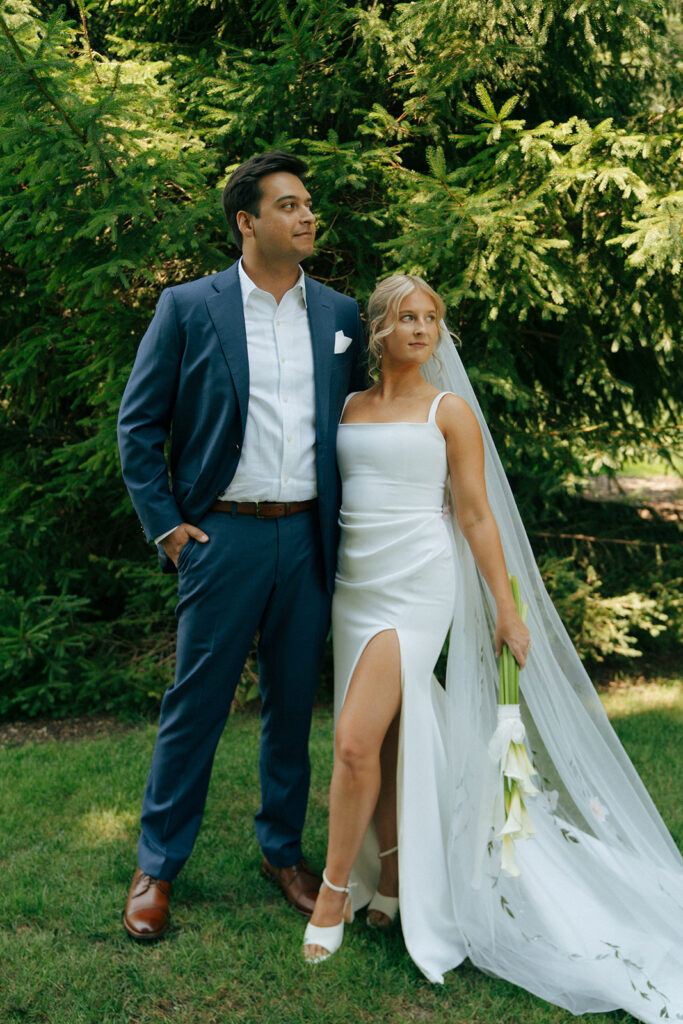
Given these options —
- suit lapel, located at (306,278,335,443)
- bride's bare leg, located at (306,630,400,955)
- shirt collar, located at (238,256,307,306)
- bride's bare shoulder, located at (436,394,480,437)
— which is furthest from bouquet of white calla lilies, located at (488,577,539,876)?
shirt collar, located at (238,256,307,306)

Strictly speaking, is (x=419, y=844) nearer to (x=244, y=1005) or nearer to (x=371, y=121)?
(x=244, y=1005)

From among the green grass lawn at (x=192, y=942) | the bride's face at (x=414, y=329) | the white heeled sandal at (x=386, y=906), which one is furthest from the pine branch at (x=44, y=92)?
the white heeled sandal at (x=386, y=906)

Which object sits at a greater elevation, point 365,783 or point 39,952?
point 365,783

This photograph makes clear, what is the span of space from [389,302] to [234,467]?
68 cm

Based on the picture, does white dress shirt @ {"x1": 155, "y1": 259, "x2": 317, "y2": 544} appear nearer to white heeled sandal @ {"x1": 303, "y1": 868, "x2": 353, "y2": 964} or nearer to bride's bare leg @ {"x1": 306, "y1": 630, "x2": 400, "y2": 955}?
bride's bare leg @ {"x1": 306, "y1": 630, "x2": 400, "y2": 955}

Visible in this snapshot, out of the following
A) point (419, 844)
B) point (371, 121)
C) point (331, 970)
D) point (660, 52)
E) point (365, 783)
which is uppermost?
point (660, 52)

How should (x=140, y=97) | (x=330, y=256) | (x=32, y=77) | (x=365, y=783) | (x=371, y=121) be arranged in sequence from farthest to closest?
(x=330, y=256) < (x=371, y=121) < (x=140, y=97) < (x=32, y=77) < (x=365, y=783)

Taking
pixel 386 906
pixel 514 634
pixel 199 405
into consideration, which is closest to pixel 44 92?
pixel 199 405

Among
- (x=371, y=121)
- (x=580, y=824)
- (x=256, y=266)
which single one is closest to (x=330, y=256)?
(x=371, y=121)

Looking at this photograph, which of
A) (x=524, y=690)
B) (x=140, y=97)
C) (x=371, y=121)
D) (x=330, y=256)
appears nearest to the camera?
(x=524, y=690)

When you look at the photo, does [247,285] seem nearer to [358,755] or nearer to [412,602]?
[412,602]

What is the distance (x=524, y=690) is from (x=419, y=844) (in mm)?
593

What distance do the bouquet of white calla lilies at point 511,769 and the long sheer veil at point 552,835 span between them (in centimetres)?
8

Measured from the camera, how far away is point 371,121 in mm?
4332
